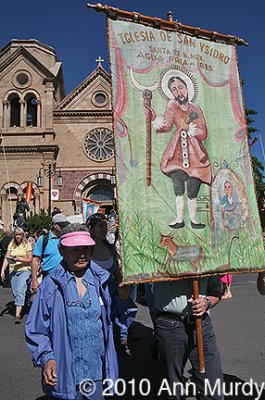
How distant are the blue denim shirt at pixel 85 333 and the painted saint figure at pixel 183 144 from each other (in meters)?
0.88

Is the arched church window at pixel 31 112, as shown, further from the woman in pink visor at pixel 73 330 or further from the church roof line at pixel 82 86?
the woman in pink visor at pixel 73 330

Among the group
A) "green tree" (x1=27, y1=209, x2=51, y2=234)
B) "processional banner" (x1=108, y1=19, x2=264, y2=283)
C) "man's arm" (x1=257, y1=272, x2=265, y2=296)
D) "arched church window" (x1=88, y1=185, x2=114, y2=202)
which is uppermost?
"arched church window" (x1=88, y1=185, x2=114, y2=202)

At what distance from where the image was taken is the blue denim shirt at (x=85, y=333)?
2375 millimetres

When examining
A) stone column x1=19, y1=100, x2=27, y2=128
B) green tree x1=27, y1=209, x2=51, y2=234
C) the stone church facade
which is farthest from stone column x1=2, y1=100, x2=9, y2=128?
green tree x1=27, y1=209, x2=51, y2=234

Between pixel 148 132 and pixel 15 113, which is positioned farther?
pixel 15 113

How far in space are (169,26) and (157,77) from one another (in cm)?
50

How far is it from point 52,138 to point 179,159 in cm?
2488

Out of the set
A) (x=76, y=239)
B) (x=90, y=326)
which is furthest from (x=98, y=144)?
(x=90, y=326)

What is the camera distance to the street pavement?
3.76 m

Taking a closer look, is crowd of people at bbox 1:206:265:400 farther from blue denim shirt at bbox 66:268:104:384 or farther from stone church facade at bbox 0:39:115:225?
stone church facade at bbox 0:39:115:225

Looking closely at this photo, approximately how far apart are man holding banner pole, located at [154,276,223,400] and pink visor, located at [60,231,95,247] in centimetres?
71

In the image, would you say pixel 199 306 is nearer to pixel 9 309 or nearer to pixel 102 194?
pixel 9 309

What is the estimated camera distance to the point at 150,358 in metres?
4.66

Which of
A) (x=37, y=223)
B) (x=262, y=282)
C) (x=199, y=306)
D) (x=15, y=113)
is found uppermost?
(x=15, y=113)
